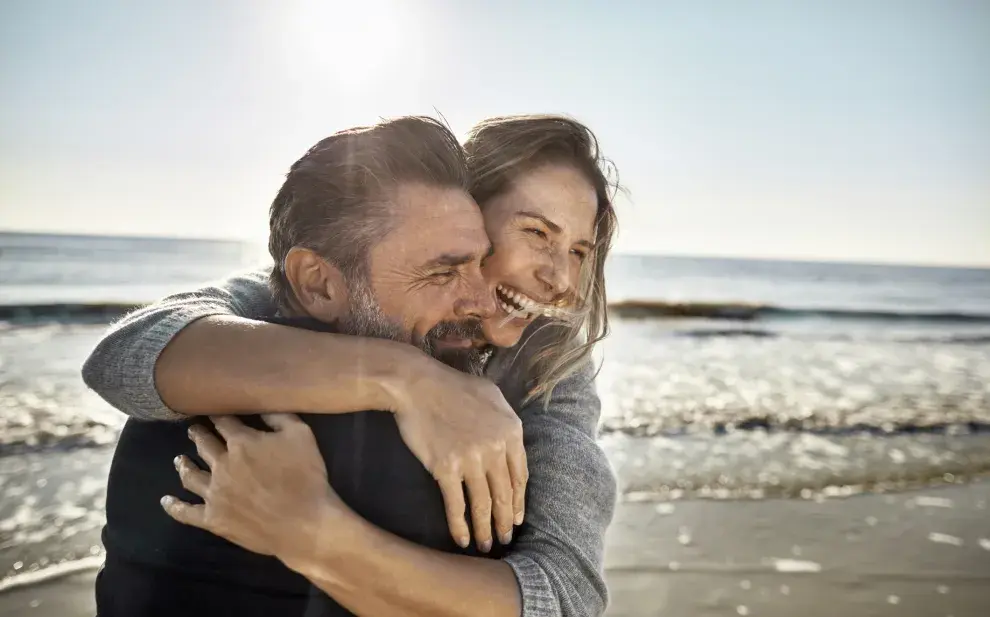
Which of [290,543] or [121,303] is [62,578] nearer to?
[290,543]

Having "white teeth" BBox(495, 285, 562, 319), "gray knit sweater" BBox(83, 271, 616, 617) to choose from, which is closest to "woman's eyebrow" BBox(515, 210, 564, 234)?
"white teeth" BBox(495, 285, 562, 319)

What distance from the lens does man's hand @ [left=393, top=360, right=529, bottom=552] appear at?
1498 mm

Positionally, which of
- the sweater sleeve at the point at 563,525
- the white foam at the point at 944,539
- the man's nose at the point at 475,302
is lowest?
the white foam at the point at 944,539

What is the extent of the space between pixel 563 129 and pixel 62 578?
375 cm

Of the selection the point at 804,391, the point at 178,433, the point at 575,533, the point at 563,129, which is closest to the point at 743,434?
the point at 804,391

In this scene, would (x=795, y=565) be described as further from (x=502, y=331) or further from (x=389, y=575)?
(x=389, y=575)

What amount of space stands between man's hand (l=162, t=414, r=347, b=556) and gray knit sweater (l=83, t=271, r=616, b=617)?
241 millimetres

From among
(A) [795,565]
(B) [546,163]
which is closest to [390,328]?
(B) [546,163]

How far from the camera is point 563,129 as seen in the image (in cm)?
278

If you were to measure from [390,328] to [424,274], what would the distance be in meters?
0.18

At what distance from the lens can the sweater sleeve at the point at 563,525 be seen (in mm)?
1751

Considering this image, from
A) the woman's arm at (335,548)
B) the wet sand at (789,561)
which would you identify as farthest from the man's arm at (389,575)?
the wet sand at (789,561)

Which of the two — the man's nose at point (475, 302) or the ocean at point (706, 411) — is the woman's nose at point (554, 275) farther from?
the ocean at point (706, 411)

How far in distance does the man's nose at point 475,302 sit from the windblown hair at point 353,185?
297 millimetres
